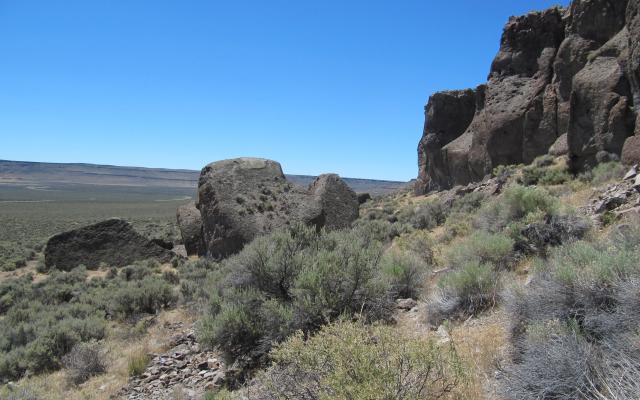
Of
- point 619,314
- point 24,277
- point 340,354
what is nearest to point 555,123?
point 619,314

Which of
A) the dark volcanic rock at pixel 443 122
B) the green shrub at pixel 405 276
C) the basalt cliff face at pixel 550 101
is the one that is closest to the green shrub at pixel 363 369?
the green shrub at pixel 405 276

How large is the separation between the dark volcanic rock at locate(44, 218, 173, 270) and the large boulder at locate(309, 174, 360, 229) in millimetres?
6607

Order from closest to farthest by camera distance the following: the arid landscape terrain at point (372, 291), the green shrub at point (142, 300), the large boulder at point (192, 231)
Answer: the arid landscape terrain at point (372, 291)
the green shrub at point (142, 300)
the large boulder at point (192, 231)

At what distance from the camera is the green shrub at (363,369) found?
2.89 m

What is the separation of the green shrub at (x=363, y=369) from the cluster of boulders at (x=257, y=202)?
9.57 metres

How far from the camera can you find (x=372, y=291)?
19.7 feet

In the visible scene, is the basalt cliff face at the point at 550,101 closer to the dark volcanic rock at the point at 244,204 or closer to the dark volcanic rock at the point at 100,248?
the dark volcanic rock at the point at 244,204

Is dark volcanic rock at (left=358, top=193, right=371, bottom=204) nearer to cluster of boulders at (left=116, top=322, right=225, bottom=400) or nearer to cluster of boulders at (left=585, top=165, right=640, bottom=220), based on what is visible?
cluster of boulders at (left=585, top=165, right=640, bottom=220)

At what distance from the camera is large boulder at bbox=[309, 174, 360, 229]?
1446cm

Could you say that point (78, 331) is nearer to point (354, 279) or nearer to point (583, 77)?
point (354, 279)

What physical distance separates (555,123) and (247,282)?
17613mm

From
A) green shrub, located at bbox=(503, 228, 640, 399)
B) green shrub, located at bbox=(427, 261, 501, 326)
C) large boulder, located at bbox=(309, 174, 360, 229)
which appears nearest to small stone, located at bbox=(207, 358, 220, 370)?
green shrub, located at bbox=(427, 261, 501, 326)

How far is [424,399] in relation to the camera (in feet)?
10.4

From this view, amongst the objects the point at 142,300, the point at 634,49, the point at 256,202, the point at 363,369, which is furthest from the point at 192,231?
the point at 634,49
